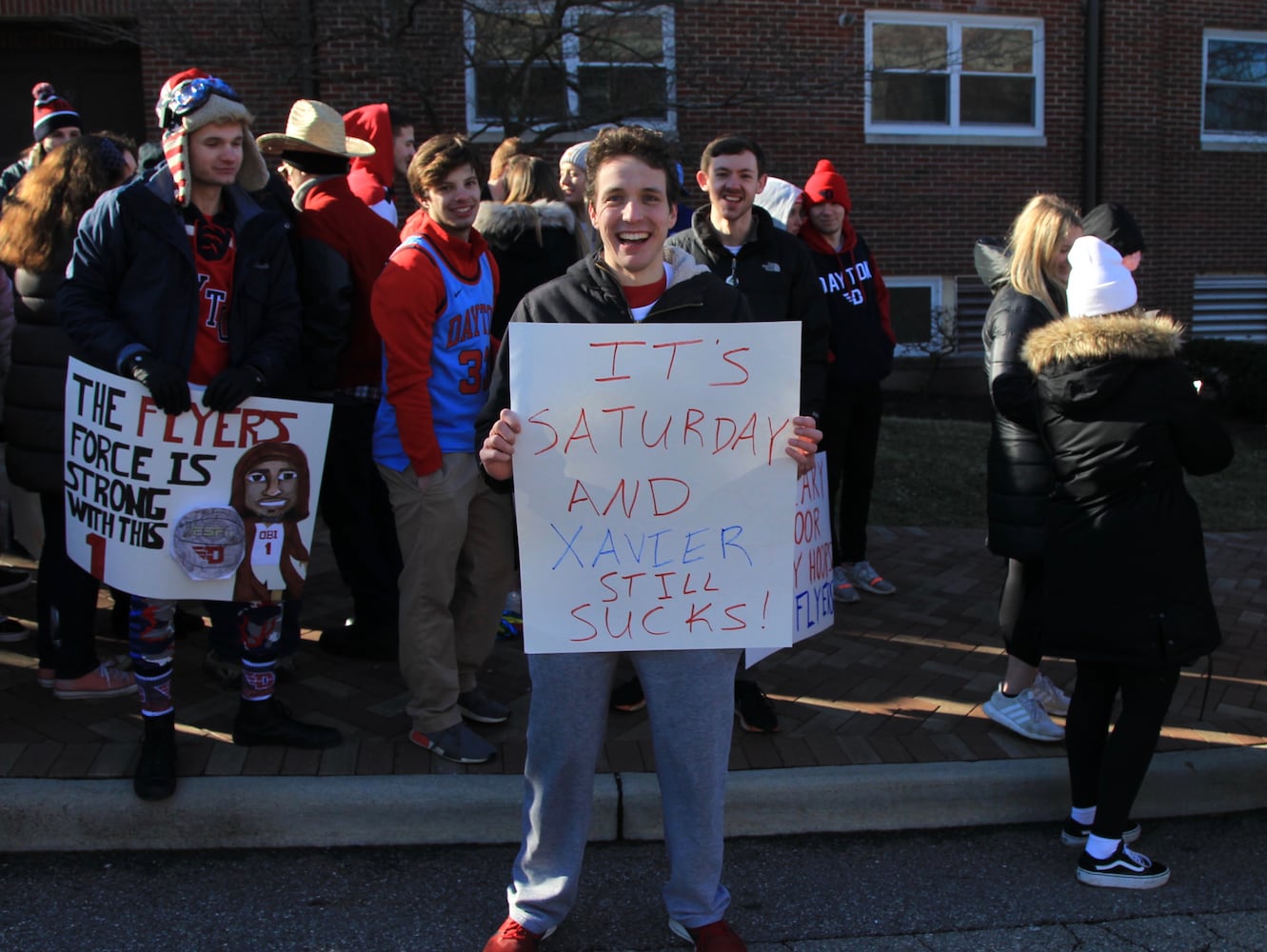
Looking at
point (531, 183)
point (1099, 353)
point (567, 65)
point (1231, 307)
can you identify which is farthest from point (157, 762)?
point (1231, 307)

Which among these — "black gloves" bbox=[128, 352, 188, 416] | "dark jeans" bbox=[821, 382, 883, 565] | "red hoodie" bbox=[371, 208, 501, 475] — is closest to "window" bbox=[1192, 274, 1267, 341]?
"dark jeans" bbox=[821, 382, 883, 565]

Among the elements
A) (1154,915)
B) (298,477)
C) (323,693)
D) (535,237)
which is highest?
(535,237)

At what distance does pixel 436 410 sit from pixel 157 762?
4.24ft

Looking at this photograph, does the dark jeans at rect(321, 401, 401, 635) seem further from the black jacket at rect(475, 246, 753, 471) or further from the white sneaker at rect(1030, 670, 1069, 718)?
the white sneaker at rect(1030, 670, 1069, 718)

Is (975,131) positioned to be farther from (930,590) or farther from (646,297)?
(646,297)

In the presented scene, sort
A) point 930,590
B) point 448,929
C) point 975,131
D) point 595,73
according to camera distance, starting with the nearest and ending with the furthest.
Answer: point 448,929
point 930,590
point 595,73
point 975,131

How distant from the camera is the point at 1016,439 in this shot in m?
3.67

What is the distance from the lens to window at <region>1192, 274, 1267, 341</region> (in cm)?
1433

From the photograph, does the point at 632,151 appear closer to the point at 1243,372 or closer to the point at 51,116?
the point at 51,116

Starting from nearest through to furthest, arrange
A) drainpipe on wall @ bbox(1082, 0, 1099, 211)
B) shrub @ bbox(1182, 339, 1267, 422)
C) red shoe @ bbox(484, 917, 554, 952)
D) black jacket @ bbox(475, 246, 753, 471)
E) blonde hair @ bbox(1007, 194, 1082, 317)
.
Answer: black jacket @ bbox(475, 246, 753, 471) → red shoe @ bbox(484, 917, 554, 952) → blonde hair @ bbox(1007, 194, 1082, 317) → shrub @ bbox(1182, 339, 1267, 422) → drainpipe on wall @ bbox(1082, 0, 1099, 211)

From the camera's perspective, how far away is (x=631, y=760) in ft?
11.8

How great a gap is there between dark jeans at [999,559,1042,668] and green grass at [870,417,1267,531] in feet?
9.79

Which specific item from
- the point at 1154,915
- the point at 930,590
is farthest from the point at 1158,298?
the point at 1154,915

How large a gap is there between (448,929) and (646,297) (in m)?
1.66
